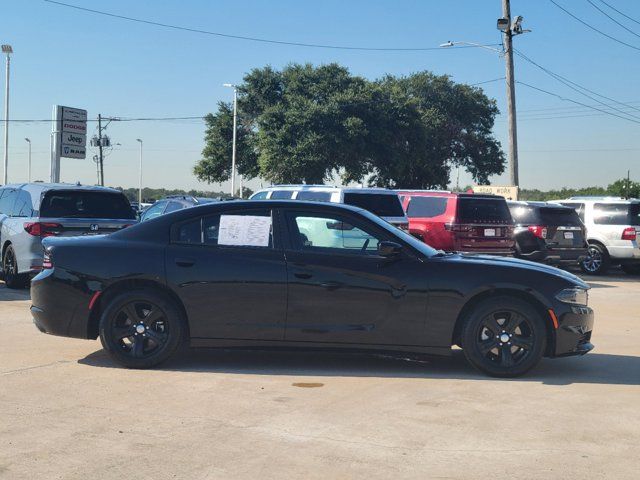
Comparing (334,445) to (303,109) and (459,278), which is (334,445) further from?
(303,109)

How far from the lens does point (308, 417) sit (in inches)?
217

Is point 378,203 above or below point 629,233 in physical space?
above

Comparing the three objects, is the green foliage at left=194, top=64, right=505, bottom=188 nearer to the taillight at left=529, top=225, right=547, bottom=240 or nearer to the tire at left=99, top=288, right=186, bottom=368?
the taillight at left=529, top=225, right=547, bottom=240

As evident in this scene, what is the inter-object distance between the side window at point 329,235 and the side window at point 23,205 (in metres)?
6.53

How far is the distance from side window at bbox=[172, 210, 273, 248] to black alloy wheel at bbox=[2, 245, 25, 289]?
6589 millimetres

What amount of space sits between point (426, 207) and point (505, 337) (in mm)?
9787

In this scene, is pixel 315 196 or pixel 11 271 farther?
pixel 315 196

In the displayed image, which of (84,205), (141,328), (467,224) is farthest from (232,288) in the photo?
(467,224)

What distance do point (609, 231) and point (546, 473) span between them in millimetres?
15938

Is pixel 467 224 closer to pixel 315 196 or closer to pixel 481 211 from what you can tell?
pixel 481 211

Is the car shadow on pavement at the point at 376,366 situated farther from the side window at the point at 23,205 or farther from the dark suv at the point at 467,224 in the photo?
the dark suv at the point at 467,224

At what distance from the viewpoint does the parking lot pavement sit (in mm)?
4523

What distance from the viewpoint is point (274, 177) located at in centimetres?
4794

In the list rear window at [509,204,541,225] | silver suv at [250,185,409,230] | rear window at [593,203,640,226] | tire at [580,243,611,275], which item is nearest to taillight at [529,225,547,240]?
rear window at [509,204,541,225]
